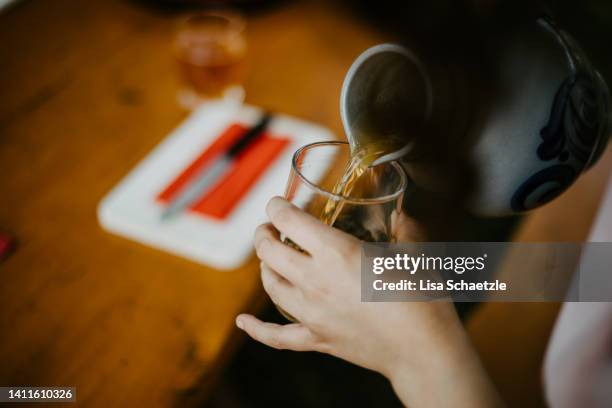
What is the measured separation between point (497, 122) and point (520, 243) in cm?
63

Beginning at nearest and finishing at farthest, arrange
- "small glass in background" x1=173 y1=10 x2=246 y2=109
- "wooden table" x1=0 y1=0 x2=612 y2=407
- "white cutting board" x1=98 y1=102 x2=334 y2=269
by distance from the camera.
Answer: "wooden table" x1=0 y1=0 x2=612 y2=407 < "white cutting board" x1=98 y1=102 x2=334 y2=269 < "small glass in background" x1=173 y1=10 x2=246 y2=109

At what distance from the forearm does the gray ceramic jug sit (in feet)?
0.45

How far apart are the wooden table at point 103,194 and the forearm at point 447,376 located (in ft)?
0.67

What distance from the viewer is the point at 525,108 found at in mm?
458

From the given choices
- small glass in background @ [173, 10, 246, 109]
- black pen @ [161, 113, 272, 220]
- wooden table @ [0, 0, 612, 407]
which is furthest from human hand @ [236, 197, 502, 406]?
small glass in background @ [173, 10, 246, 109]

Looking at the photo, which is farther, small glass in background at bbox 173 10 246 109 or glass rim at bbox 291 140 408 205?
small glass in background at bbox 173 10 246 109

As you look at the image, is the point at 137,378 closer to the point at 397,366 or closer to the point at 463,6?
the point at 397,366

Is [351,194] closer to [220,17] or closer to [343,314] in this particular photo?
[343,314]

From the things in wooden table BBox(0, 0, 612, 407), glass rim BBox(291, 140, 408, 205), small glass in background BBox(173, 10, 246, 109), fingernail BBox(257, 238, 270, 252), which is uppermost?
glass rim BBox(291, 140, 408, 205)

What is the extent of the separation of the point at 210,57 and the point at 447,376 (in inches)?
24.6

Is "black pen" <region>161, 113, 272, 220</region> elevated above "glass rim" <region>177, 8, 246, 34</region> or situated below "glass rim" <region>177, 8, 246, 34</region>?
below

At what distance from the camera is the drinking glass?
0.48 meters

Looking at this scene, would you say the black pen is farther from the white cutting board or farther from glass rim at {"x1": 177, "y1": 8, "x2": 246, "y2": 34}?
glass rim at {"x1": 177, "y1": 8, "x2": 246, "y2": 34}

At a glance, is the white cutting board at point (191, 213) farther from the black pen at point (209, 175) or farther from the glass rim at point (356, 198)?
the glass rim at point (356, 198)
